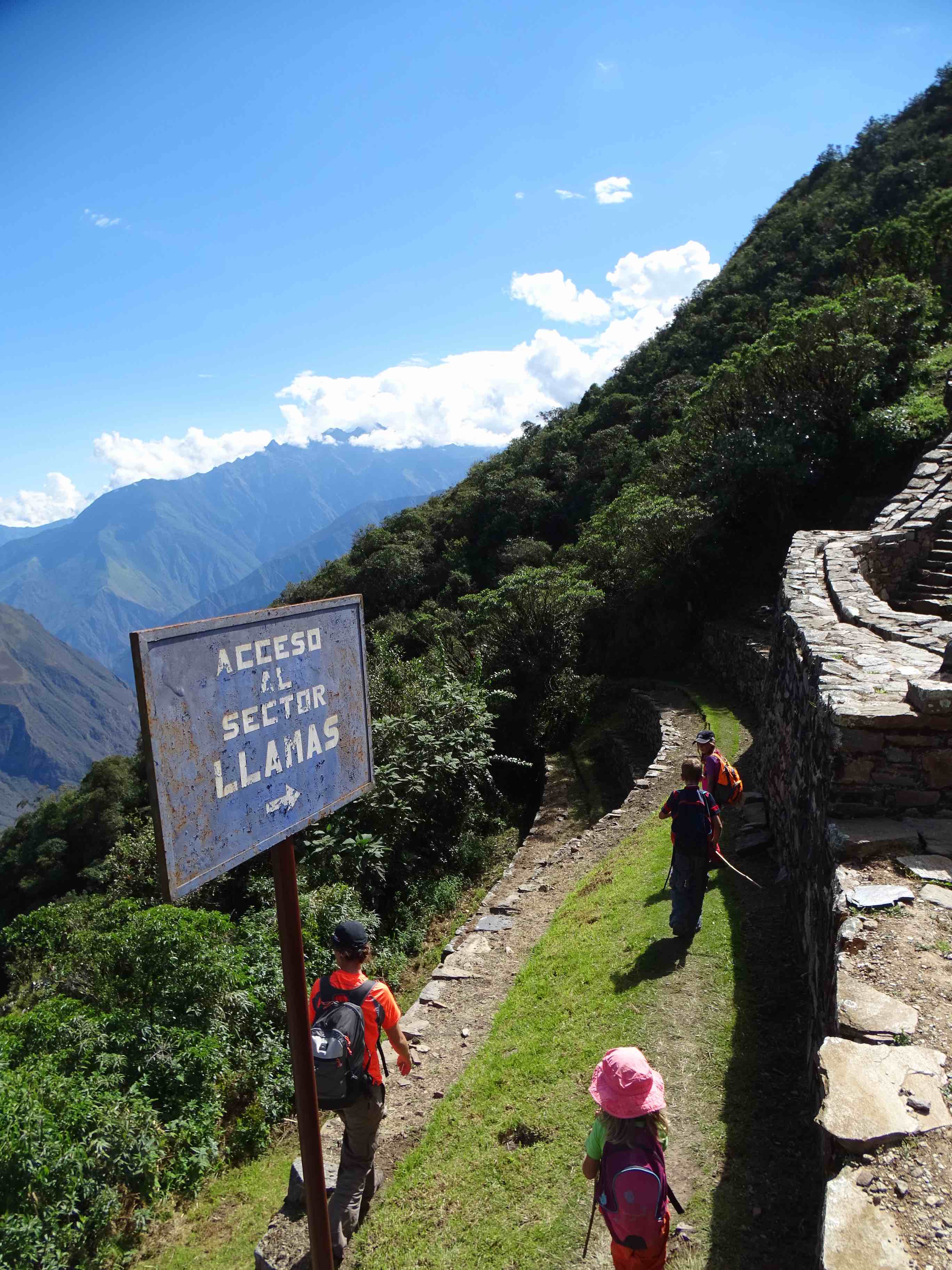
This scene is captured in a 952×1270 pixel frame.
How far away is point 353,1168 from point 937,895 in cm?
383

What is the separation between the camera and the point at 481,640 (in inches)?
719

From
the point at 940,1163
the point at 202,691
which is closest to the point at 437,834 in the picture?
the point at 940,1163

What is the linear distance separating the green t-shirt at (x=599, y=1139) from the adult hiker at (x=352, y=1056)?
50.1 inches

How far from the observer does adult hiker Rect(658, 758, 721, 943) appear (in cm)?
599

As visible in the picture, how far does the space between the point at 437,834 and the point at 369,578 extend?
74.0 feet

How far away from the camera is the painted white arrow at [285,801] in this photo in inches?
96.0

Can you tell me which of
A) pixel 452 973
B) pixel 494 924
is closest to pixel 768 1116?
pixel 452 973

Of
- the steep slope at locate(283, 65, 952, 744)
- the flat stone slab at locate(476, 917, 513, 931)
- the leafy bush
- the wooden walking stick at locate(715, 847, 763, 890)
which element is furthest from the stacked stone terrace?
the steep slope at locate(283, 65, 952, 744)

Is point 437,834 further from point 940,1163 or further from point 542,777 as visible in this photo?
point 940,1163

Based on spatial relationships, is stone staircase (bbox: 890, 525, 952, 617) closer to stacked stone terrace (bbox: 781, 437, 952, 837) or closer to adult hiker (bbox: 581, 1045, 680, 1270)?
stacked stone terrace (bbox: 781, 437, 952, 837)

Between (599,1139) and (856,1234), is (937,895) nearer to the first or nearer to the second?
(856,1234)

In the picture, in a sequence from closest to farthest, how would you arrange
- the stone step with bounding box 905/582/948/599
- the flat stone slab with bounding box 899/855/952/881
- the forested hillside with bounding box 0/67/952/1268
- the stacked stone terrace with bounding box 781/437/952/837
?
the flat stone slab with bounding box 899/855/952/881 < the stacked stone terrace with bounding box 781/437/952/837 < the forested hillside with bounding box 0/67/952/1268 < the stone step with bounding box 905/582/948/599

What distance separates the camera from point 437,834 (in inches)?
487

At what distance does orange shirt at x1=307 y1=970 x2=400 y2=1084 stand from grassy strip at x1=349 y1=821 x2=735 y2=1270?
0.99 m
